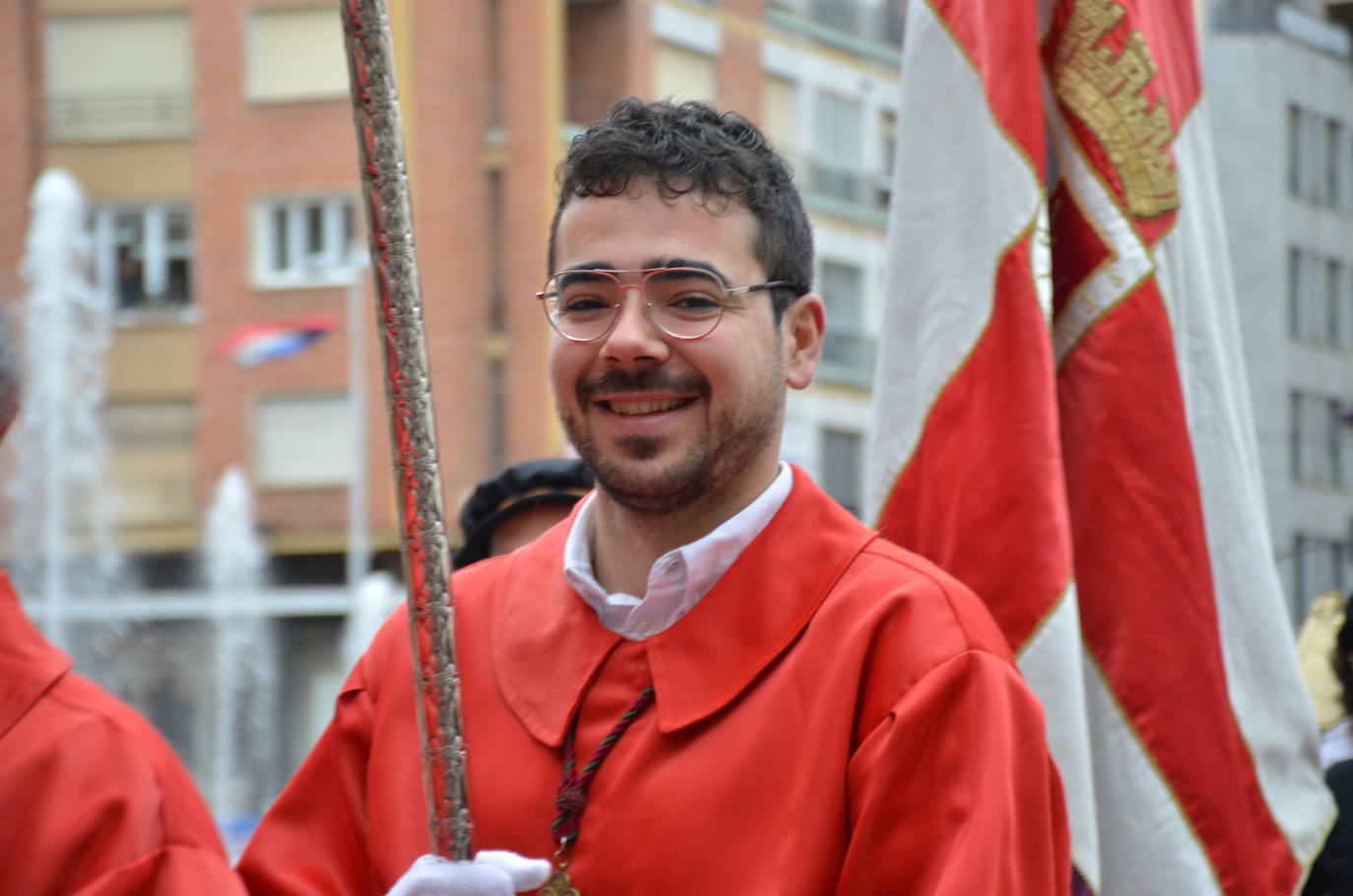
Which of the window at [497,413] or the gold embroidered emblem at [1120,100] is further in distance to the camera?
the window at [497,413]

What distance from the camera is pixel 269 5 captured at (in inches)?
1032

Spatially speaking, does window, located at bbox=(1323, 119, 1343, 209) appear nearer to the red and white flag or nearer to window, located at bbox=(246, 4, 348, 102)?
window, located at bbox=(246, 4, 348, 102)

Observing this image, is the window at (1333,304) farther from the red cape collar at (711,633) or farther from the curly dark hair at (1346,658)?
the red cape collar at (711,633)

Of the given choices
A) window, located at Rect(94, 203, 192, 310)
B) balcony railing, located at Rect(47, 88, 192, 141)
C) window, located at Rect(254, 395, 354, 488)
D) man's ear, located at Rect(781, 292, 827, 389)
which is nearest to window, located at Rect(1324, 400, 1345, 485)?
window, located at Rect(254, 395, 354, 488)

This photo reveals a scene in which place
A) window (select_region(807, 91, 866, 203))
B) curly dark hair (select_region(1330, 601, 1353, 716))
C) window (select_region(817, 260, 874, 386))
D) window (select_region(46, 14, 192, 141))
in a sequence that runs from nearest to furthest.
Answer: curly dark hair (select_region(1330, 601, 1353, 716)), window (select_region(46, 14, 192, 141)), window (select_region(817, 260, 874, 386)), window (select_region(807, 91, 866, 203))

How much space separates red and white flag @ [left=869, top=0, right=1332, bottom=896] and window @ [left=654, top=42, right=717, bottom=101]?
73.3 ft

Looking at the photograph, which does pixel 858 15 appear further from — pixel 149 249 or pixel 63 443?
pixel 63 443

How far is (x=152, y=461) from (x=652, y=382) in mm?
24584

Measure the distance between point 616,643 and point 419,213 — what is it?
23.0 meters

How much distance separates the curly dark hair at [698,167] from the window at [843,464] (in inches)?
949

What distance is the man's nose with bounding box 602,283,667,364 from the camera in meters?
2.59

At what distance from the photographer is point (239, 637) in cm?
2630

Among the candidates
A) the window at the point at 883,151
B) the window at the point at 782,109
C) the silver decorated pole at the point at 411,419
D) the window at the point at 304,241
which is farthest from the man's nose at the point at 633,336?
the window at the point at 883,151

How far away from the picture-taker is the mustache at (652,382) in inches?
103
